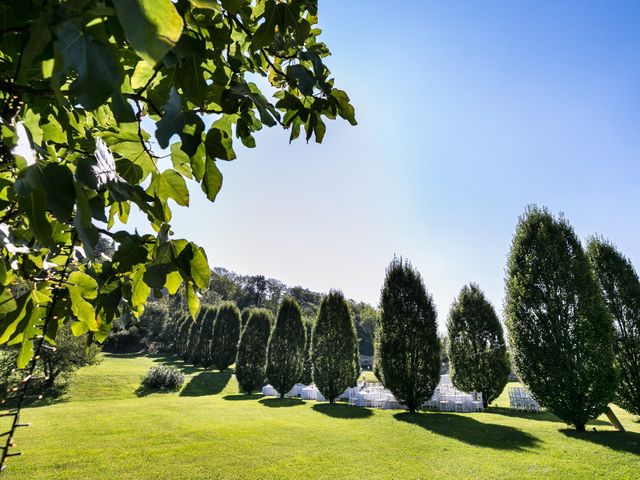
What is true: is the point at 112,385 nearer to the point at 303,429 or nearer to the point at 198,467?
the point at 303,429

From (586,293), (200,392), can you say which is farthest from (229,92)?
(200,392)

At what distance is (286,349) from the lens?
63.8 feet

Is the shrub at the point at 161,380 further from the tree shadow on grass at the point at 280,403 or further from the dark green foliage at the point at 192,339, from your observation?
the dark green foliage at the point at 192,339

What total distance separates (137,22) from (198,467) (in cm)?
849

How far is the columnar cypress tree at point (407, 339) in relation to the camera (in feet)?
45.0

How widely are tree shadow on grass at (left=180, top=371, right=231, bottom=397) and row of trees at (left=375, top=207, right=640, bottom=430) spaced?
13339 millimetres

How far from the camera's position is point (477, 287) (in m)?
19.4

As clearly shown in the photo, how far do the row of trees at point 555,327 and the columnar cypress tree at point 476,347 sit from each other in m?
Result: 5.29

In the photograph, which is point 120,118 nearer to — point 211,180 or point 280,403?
point 211,180

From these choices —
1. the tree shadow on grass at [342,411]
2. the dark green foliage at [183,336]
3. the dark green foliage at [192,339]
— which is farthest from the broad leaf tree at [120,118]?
the dark green foliage at [183,336]

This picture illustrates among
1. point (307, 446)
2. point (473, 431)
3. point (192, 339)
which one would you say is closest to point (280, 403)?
point (307, 446)

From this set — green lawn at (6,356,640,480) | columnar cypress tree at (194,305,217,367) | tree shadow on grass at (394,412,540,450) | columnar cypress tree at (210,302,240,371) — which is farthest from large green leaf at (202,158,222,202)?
columnar cypress tree at (194,305,217,367)

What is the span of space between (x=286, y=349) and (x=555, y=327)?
13.2m

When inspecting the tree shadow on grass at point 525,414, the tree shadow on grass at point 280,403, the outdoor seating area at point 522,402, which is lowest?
the tree shadow on grass at point 280,403
